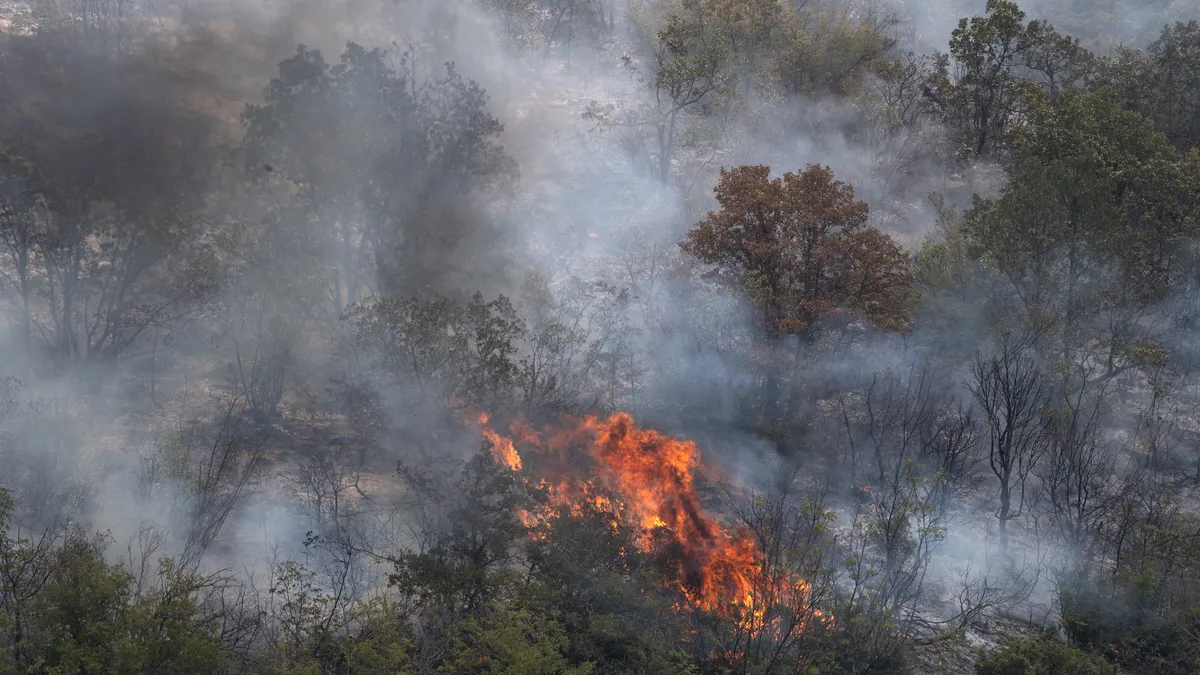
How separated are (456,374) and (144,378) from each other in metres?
9.71

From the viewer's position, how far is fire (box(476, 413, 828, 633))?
2769 cm

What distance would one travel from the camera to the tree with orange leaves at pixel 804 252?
33594mm

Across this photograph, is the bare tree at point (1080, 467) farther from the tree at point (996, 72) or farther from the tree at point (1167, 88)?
the tree at point (1167, 88)

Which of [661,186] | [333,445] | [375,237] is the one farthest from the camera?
[661,186]

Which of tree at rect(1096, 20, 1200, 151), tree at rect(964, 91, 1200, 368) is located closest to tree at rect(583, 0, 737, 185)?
tree at rect(964, 91, 1200, 368)

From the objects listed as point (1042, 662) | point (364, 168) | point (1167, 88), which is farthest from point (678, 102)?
point (1042, 662)

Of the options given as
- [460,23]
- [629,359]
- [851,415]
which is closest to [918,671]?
[851,415]

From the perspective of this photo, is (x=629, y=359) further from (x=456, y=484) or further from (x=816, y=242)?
(x=456, y=484)

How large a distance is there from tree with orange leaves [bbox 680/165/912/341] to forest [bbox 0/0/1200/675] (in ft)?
0.49

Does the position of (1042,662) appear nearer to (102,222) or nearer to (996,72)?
(996,72)

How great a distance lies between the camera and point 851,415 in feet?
118

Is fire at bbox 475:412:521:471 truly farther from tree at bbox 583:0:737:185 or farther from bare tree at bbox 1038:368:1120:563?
tree at bbox 583:0:737:185

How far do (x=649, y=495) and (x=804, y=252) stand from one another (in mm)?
8943

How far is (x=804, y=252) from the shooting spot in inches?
1357
